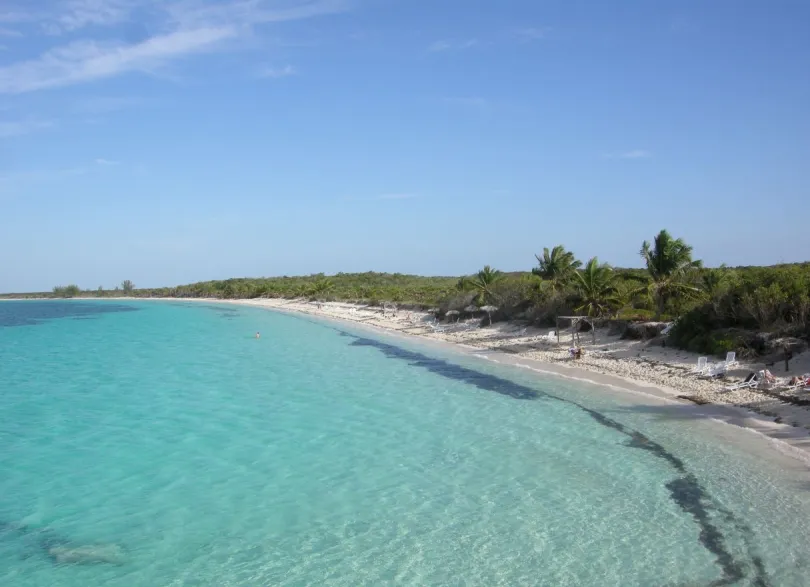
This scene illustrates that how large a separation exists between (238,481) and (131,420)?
732 cm

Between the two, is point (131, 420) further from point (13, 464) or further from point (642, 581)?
point (642, 581)

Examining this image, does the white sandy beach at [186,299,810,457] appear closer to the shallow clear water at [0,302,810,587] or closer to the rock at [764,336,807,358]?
the rock at [764,336,807,358]

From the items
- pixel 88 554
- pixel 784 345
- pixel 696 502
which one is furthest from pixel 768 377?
pixel 88 554

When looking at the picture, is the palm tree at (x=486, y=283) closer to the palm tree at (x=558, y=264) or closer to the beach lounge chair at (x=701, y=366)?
the palm tree at (x=558, y=264)

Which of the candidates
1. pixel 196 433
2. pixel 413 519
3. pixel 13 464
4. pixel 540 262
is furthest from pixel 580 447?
pixel 540 262

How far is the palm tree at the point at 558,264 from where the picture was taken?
32.8 meters

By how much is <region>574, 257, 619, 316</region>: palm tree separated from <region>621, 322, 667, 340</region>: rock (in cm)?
205

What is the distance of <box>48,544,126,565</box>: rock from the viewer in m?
8.71

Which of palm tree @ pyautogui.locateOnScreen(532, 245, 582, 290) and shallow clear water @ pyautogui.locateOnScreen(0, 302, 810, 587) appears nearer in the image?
shallow clear water @ pyautogui.locateOnScreen(0, 302, 810, 587)

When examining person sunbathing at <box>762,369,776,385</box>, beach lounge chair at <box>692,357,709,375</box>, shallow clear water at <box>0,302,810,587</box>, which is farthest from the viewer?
beach lounge chair at <box>692,357,709,375</box>

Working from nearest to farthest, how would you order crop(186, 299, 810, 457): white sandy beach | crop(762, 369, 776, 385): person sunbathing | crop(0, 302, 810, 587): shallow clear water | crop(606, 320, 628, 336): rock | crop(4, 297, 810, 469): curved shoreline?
crop(0, 302, 810, 587): shallow clear water
crop(4, 297, 810, 469): curved shoreline
crop(186, 299, 810, 457): white sandy beach
crop(762, 369, 776, 385): person sunbathing
crop(606, 320, 628, 336): rock

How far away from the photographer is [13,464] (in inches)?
532

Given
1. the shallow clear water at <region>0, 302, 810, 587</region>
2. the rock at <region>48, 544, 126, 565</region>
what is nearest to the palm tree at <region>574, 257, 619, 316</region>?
the shallow clear water at <region>0, 302, 810, 587</region>

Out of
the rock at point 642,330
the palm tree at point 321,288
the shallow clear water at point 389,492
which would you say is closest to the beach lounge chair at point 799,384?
the shallow clear water at point 389,492
